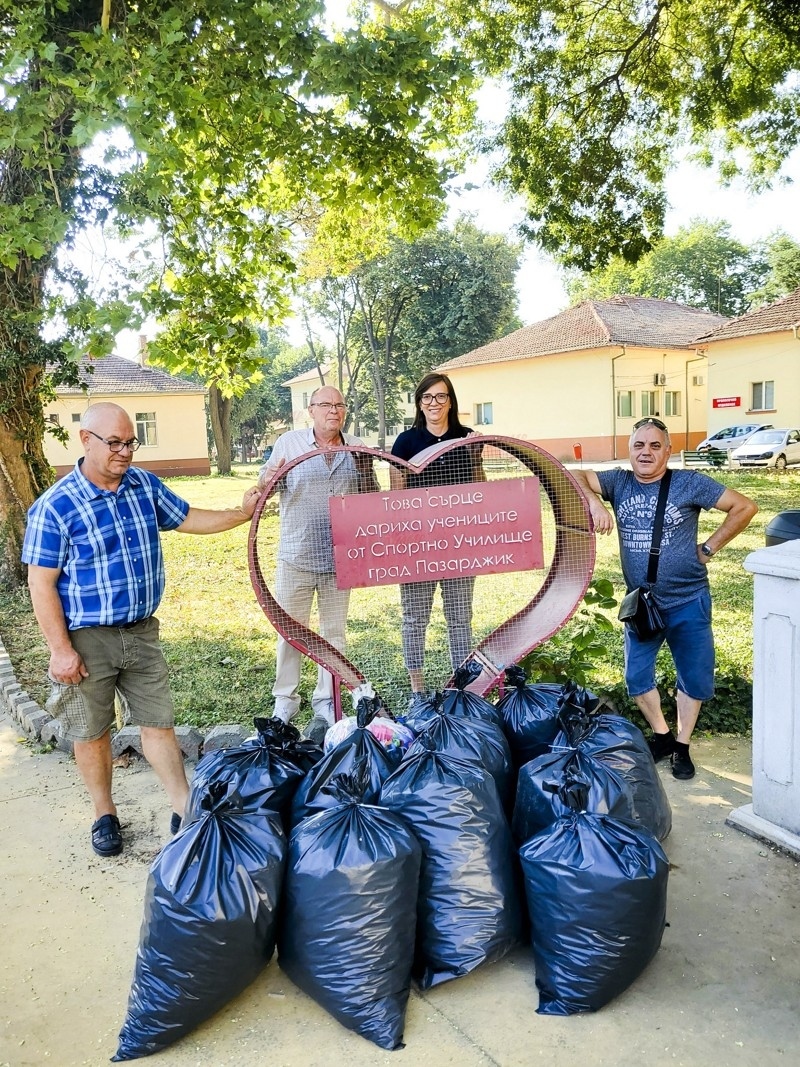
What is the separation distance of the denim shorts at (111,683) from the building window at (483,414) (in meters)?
29.3

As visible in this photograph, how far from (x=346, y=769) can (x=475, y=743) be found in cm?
47

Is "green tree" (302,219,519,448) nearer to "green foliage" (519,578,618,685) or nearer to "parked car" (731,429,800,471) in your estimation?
"parked car" (731,429,800,471)

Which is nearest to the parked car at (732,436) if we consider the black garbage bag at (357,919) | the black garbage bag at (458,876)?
the black garbage bag at (458,876)

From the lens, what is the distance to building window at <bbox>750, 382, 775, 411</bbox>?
26953mm

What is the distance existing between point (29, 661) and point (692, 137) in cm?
955

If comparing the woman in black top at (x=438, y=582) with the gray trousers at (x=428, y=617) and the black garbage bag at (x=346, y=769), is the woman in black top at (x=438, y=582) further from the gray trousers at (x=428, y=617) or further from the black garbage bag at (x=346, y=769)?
the black garbage bag at (x=346, y=769)

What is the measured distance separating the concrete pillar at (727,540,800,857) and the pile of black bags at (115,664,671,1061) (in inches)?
35.2

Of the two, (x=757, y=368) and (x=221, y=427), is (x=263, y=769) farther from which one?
(x=221, y=427)

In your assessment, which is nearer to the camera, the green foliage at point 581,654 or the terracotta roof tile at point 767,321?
the green foliage at point 581,654

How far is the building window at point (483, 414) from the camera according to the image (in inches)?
1257

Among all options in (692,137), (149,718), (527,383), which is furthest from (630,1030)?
(527,383)

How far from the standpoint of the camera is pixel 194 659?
5992 mm

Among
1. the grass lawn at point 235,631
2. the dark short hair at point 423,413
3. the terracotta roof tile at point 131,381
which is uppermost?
the terracotta roof tile at point 131,381

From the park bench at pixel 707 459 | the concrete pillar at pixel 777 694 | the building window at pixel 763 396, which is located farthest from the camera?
the building window at pixel 763 396
